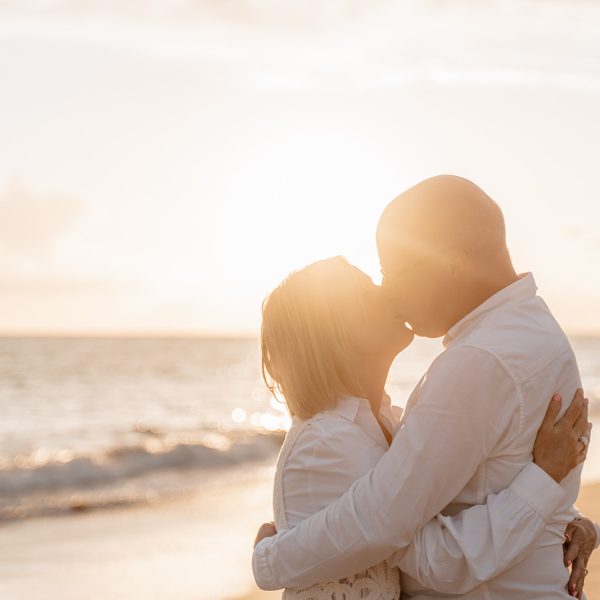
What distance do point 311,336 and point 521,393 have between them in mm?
723

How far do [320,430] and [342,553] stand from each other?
383 millimetres

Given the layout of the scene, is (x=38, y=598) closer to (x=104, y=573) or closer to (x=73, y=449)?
(x=104, y=573)

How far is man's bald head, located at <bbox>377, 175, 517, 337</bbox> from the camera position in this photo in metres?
2.93

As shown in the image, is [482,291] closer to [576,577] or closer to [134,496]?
[576,577]

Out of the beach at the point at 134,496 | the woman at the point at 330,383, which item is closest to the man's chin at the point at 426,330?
the woman at the point at 330,383

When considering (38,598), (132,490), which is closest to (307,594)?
(38,598)

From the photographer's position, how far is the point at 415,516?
2.79 meters

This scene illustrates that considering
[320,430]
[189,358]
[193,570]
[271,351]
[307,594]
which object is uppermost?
[271,351]

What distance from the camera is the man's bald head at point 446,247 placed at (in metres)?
2.93

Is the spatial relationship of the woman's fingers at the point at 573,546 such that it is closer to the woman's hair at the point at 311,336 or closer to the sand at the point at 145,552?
the woman's hair at the point at 311,336

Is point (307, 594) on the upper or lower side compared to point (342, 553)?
lower

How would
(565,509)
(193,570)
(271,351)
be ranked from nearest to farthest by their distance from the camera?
(565,509), (271,351), (193,570)

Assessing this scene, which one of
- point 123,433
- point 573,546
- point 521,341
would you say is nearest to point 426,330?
point 521,341

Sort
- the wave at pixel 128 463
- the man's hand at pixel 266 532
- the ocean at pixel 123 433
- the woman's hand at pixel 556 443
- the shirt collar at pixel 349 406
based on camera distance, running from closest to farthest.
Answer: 1. the woman's hand at pixel 556 443
2. the shirt collar at pixel 349 406
3. the man's hand at pixel 266 532
4. the ocean at pixel 123 433
5. the wave at pixel 128 463
